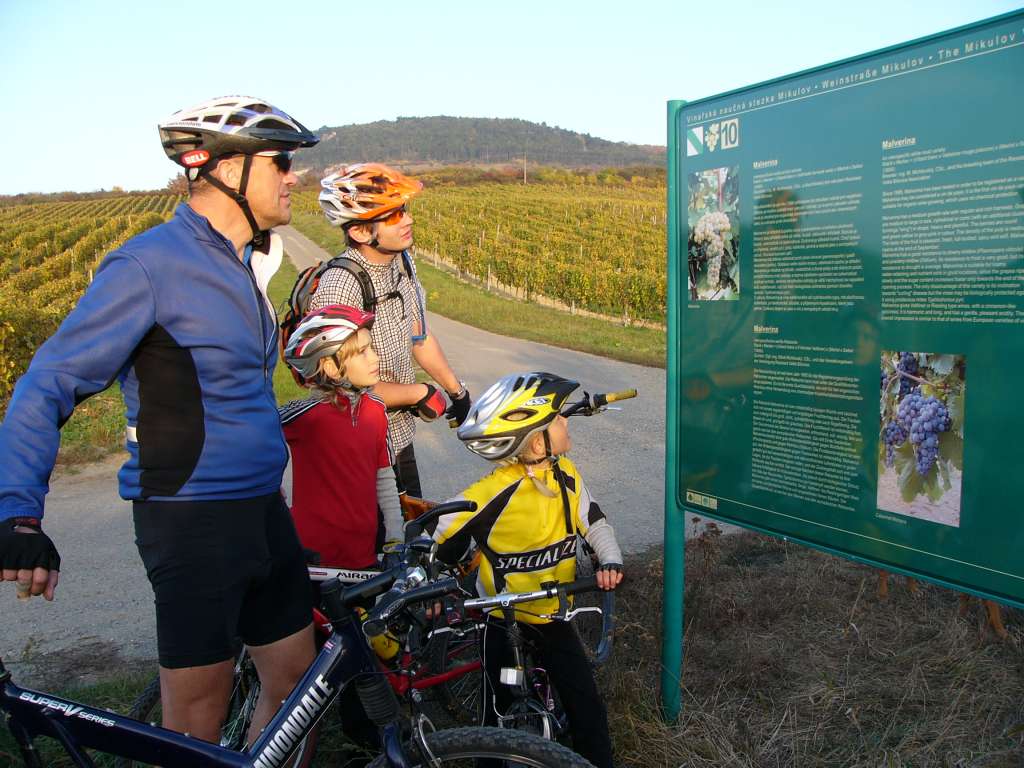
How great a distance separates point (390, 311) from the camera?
3.61m

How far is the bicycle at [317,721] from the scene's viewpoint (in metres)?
1.98

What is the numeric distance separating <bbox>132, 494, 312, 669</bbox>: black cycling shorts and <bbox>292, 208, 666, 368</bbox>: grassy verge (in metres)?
9.82

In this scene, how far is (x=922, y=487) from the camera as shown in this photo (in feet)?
8.31

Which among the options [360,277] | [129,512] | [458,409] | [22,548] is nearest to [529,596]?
[22,548]

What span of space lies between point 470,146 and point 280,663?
17075 cm

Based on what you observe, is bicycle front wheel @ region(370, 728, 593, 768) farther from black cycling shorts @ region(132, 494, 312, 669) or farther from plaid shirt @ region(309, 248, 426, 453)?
plaid shirt @ region(309, 248, 426, 453)

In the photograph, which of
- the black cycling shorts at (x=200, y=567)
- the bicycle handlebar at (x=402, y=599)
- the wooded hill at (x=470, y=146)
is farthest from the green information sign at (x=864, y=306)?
the wooded hill at (x=470, y=146)

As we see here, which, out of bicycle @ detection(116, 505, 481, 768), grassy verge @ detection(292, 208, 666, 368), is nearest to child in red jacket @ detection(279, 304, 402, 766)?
bicycle @ detection(116, 505, 481, 768)

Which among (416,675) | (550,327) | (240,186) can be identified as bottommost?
(416,675)

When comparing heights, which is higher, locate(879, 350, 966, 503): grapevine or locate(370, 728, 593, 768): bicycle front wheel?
locate(879, 350, 966, 503): grapevine

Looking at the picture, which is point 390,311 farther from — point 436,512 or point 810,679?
point 810,679

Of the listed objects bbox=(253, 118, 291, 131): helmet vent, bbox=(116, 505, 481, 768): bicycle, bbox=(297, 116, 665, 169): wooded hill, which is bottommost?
bbox=(116, 505, 481, 768): bicycle

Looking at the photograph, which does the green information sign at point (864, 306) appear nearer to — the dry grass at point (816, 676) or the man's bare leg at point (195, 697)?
the dry grass at point (816, 676)

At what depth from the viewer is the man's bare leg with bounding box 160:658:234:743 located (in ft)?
7.12
